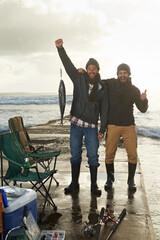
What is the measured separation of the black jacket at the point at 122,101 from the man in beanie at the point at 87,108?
0.82 ft

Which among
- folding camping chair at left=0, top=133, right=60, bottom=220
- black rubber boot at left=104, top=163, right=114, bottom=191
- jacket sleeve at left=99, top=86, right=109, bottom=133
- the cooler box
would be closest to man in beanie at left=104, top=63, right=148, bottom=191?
black rubber boot at left=104, top=163, right=114, bottom=191

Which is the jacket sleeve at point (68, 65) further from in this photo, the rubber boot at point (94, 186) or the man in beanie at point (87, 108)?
the rubber boot at point (94, 186)

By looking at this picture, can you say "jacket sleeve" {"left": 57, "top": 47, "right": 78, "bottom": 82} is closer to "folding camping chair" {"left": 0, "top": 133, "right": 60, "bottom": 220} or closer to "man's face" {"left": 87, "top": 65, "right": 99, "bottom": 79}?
"man's face" {"left": 87, "top": 65, "right": 99, "bottom": 79}

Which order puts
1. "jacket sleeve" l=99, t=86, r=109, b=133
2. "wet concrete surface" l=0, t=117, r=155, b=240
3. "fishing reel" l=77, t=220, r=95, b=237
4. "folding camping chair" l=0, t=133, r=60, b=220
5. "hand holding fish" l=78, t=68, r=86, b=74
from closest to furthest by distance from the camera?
1. "fishing reel" l=77, t=220, r=95, b=237
2. "wet concrete surface" l=0, t=117, r=155, b=240
3. "folding camping chair" l=0, t=133, r=60, b=220
4. "hand holding fish" l=78, t=68, r=86, b=74
5. "jacket sleeve" l=99, t=86, r=109, b=133

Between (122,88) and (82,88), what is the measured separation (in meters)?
0.69

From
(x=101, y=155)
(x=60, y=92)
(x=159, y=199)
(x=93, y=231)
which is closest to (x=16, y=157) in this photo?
(x=60, y=92)

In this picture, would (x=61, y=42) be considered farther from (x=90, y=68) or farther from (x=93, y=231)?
(x=93, y=231)

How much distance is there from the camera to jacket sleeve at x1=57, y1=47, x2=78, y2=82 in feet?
13.4

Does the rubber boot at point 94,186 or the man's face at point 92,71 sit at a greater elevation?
the man's face at point 92,71

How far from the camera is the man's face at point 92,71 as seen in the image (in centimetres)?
411

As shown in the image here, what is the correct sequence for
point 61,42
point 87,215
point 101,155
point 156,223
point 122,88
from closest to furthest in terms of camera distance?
point 87,215
point 156,223
point 61,42
point 122,88
point 101,155

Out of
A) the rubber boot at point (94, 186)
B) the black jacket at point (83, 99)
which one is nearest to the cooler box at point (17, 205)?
the rubber boot at point (94, 186)

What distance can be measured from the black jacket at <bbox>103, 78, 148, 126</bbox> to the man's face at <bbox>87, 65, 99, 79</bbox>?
42cm

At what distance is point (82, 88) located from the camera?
4.19m
